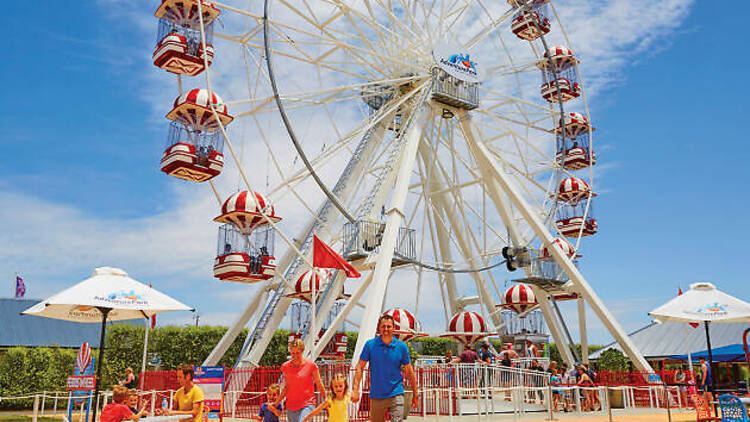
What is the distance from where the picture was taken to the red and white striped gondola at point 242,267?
58.6ft

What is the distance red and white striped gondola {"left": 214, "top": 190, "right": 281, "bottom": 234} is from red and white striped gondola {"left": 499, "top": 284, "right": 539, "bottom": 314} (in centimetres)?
1044

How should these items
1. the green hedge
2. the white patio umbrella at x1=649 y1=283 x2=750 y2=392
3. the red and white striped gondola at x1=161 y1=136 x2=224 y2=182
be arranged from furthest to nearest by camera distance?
the green hedge
the red and white striped gondola at x1=161 y1=136 x2=224 y2=182
the white patio umbrella at x1=649 y1=283 x2=750 y2=392

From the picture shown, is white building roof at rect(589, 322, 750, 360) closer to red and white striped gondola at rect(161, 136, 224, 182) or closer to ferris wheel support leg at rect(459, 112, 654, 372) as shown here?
ferris wheel support leg at rect(459, 112, 654, 372)

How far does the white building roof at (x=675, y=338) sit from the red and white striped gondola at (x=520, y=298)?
1301 centimetres

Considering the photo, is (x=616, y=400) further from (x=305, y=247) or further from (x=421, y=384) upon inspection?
(x=305, y=247)

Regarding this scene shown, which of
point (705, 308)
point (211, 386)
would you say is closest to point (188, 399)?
point (211, 386)

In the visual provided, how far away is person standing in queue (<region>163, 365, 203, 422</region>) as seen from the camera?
6738mm

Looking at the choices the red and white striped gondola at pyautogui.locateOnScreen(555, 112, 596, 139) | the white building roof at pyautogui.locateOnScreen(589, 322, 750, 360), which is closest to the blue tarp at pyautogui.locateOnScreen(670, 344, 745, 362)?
the white building roof at pyautogui.locateOnScreen(589, 322, 750, 360)

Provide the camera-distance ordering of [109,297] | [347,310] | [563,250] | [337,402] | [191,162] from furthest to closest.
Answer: [563,250], [347,310], [191,162], [109,297], [337,402]

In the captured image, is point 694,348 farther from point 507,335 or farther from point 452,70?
point 452,70

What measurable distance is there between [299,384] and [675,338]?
118 ft

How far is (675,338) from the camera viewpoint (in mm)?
37312

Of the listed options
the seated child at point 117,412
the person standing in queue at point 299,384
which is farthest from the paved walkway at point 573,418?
the seated child at point 117,412

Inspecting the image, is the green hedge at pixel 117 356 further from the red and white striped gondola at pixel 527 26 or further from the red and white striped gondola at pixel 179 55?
the red and white striped gondola at pixel 527 26
